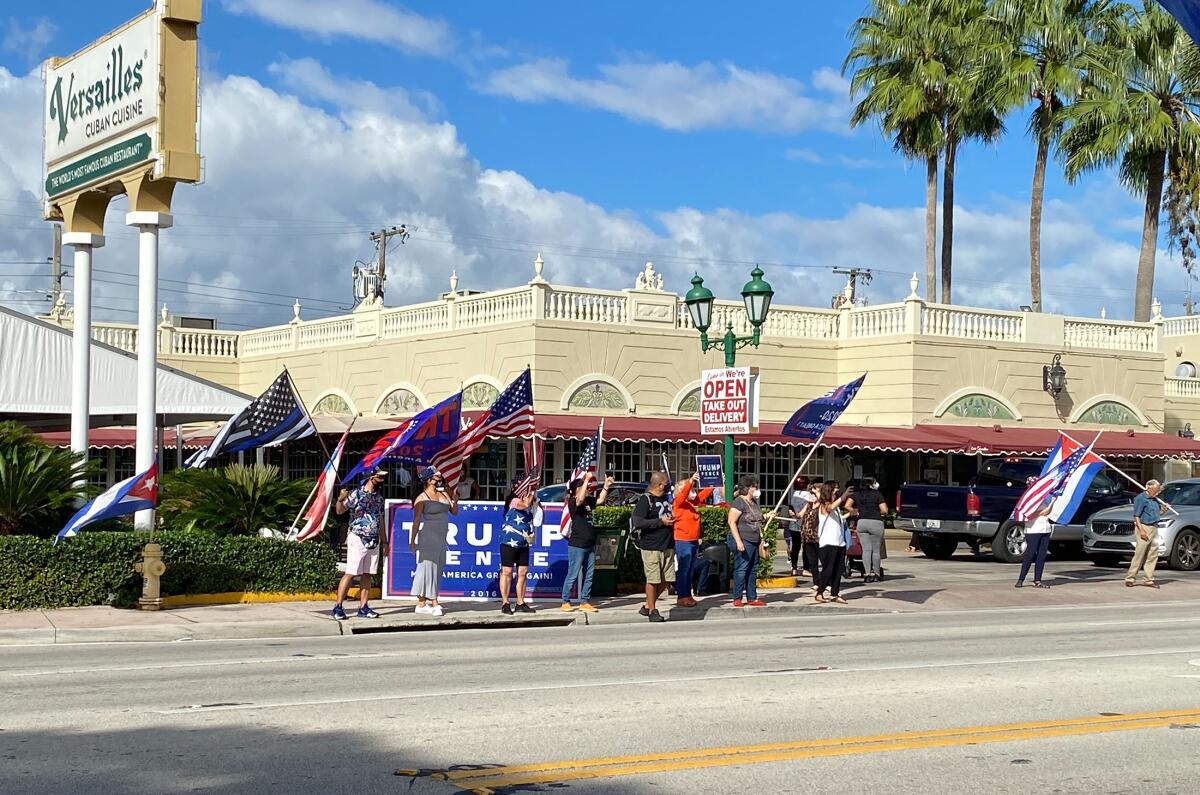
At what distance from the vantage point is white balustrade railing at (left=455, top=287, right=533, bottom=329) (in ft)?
108

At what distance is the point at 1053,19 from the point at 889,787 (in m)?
35.3

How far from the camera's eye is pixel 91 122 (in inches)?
832

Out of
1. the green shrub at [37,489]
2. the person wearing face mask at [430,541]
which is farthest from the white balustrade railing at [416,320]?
the person wearing face mask at [430,541]

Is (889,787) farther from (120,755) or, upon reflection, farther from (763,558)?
(763,558)

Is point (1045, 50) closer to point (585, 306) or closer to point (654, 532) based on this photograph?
point (585, 306)

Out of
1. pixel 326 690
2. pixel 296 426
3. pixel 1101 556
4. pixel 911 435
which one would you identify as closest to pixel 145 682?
pixel 326 690

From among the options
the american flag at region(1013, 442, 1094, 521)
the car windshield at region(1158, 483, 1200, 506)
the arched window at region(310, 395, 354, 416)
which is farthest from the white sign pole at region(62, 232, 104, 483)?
the car windshield at region(1158, 483, 1200, 506)

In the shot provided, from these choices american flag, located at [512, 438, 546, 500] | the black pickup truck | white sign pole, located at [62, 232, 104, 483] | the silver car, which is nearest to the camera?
american flag, located at [512, 438, 546, 500]

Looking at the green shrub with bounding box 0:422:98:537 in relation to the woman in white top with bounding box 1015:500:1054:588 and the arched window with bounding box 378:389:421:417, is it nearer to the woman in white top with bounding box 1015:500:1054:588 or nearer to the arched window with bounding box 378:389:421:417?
the woman in white top with bounding box 1015:500:1054:588

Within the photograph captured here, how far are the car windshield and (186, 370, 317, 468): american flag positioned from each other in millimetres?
16006

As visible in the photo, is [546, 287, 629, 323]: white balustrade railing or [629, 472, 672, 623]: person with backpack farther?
[546, 287, 629, 323]: white balustrade railing

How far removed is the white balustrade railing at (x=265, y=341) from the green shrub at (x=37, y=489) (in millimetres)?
22544

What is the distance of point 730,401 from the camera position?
21.4 m

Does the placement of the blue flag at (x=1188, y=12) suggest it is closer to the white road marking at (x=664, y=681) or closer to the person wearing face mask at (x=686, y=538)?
the white road marking at (x=664, y=681)
